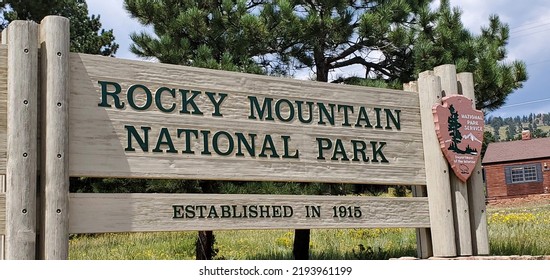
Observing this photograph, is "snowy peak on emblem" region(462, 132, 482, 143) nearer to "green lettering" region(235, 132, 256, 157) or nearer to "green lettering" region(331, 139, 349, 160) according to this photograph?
"green lettering" region(331, 139, 349, 160)

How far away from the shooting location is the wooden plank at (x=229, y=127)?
4.77 metres

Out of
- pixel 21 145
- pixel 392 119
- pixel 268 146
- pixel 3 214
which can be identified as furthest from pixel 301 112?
pixel 3 214

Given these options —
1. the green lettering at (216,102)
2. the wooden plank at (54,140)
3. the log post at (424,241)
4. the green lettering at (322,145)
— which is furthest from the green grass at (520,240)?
the wooden plank at (54,140)

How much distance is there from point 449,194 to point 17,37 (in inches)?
154

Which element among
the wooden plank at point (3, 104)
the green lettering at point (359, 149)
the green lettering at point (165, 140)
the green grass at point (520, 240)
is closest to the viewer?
the wooden plank at point (3, 104)

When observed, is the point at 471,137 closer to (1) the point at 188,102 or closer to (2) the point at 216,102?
(2) the point at 216,102

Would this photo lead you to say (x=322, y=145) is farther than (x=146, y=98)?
Yes

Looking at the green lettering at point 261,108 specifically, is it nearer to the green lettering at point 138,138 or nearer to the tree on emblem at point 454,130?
the green lettering at point 138,138

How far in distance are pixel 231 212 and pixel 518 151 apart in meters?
34.1

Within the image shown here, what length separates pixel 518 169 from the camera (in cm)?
3588

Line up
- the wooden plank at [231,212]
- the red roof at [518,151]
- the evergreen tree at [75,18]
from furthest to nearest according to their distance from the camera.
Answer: the red roof at [518,151] < the evergreen tree at [75,18] < the wooden plank at [231,212]

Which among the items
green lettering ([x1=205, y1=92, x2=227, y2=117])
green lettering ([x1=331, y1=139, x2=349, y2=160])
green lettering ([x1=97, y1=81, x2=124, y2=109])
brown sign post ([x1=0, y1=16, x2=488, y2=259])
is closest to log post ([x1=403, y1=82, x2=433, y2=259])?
brown sign post ([x1=0, y1=16, x2=488, y2=259])
